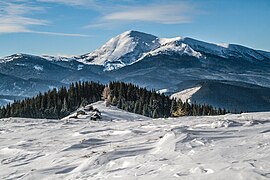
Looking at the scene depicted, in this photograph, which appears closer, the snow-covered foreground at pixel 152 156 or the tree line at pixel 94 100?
the snow-covered foreground at pixel 152 156

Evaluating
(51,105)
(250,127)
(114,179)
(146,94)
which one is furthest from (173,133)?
(146,94)

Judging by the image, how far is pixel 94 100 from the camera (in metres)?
117

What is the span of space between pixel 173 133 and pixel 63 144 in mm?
4752

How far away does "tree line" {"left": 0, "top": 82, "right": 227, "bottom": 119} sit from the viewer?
4040 inches

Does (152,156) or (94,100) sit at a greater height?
(152,156)

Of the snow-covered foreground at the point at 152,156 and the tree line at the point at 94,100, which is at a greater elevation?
the snow-covered foreground at the point at 152,156

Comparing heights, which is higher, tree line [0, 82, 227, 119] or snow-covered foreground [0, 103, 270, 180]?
snow-covered foreground [0, 103, 270, 180]

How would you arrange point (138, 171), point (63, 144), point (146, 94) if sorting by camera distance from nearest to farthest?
1. point (138, 171)
2. point (63, 144)
3. point (146, 94)

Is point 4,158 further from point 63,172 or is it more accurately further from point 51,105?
point 51,105

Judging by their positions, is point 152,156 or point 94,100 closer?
point 152,156

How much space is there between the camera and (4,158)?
14641 mm

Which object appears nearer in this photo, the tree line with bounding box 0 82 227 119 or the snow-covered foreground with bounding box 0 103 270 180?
the snow-covered foreground with bounding box 0 103 270 180

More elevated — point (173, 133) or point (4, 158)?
point (173, 133)

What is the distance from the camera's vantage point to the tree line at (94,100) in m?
103
